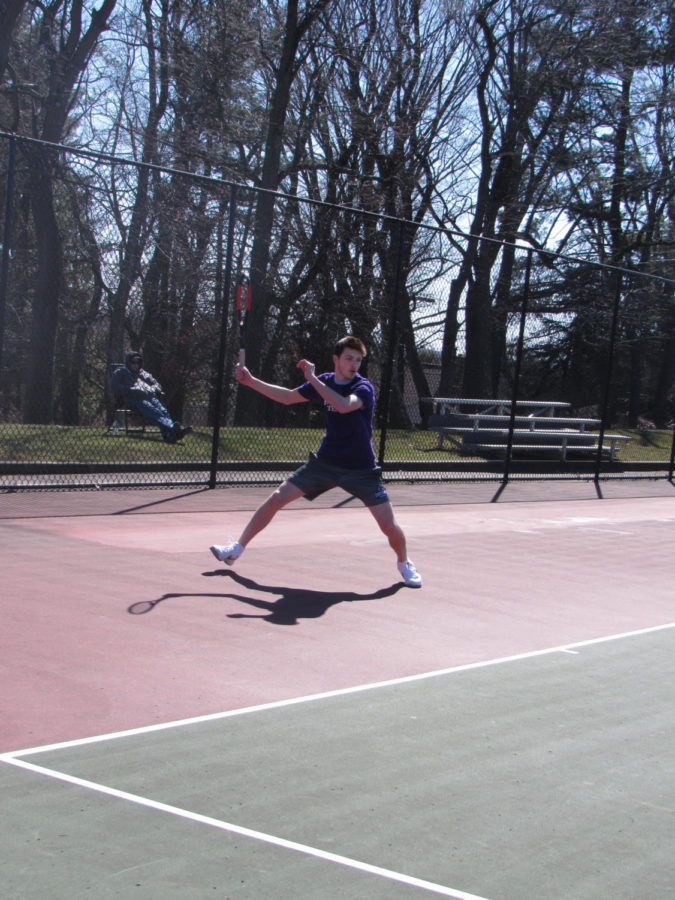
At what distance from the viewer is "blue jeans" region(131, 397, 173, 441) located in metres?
12.2

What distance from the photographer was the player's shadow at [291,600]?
6.51m

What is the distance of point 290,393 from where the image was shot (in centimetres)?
748

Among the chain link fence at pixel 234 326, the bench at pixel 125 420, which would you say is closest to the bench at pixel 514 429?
the chain link fence at pixel 234 326

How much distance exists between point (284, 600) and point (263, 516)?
0.86 m

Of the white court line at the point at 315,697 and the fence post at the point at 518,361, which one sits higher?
the fence post at the point at 518,361

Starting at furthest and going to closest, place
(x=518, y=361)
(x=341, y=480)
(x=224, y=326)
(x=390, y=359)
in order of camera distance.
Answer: (x=518, y=361), (x=390, y=359), (x=224, y=326), (x=341, y=480)

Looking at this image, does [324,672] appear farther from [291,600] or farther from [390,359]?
[390,359]

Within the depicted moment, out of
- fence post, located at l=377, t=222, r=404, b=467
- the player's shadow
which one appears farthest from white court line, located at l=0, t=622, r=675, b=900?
fence post, located at l=377, t=222, r=404, b=467

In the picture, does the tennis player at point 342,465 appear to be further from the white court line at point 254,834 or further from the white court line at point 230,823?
the white court line at point 254,834

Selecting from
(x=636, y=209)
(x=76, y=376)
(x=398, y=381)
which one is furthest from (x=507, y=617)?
(x=636, y=209)

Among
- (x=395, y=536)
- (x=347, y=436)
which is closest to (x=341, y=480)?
(x=347, y=436)

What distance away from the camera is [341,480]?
757cm

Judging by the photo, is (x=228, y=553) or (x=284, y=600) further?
(x=228, y=553)

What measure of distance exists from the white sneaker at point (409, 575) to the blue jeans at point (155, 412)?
528 cm
